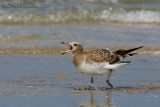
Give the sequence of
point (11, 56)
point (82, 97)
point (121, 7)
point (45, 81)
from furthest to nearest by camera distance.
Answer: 1. point (121, 7)
2. point (11, 56)
3. point (45, 81)
4. point (82, 97)

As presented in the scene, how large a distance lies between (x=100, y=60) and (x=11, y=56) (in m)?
3.24

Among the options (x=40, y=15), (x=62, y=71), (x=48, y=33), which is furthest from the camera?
(x=40, y=15)

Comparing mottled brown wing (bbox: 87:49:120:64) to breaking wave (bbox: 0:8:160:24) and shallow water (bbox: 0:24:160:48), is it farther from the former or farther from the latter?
breaking wave (bbox: 0:8:160:24)

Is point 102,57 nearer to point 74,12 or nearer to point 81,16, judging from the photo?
point 81,16

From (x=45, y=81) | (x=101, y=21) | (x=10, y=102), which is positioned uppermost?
(x=101, y=21)

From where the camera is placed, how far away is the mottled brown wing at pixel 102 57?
619 cm

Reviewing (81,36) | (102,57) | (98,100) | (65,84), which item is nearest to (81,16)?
(81,36)

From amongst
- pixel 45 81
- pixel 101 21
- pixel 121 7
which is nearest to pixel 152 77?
pixel 45 81

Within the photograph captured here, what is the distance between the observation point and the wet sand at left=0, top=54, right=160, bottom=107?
210 inches

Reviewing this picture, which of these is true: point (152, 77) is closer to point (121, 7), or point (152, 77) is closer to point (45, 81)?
point (45, 81)

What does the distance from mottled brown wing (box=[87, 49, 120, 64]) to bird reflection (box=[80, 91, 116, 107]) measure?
501 mm

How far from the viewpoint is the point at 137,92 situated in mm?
5977

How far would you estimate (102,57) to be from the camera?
20.5 ft

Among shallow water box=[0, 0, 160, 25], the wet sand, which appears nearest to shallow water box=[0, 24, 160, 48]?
shallow water box=[0, 0, 160, 25]
